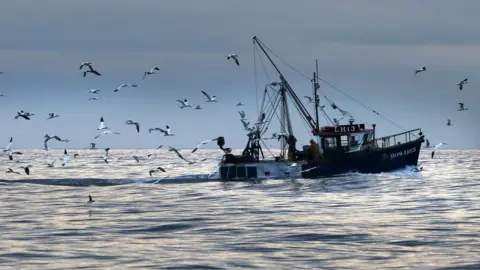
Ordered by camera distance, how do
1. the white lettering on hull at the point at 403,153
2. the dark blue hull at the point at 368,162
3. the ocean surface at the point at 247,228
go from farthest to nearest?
1. the white lettering on hull at the point at 403,153
2. the dark blue hull at the point at 368,162
3. the ocean surface at the point at 247,228

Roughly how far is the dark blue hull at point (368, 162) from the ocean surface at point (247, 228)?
16.9ft

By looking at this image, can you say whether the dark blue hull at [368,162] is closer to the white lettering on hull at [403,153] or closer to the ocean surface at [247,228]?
the white lettering on hull at [403,153]

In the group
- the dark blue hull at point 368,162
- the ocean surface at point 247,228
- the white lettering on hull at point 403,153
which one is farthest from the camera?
the white lettering on hull at point 403,153

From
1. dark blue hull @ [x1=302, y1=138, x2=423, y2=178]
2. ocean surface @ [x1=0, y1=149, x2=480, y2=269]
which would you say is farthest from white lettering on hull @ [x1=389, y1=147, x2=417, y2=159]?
ocean surface @ [x1=0, y1=149, x2=480, y2=269]

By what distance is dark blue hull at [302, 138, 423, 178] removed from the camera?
6769cm

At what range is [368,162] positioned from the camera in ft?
230

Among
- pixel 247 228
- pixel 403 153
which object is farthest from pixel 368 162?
pixel 247 228

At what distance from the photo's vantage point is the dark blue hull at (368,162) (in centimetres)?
6769

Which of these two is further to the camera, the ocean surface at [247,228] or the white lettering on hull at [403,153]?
the white lettering on hull at [403,153]

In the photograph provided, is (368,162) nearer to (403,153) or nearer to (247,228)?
(403,153)

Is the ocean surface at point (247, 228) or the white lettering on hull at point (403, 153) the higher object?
the white lettering on hull at point (403, 153)

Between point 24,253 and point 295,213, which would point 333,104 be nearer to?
point 295,213

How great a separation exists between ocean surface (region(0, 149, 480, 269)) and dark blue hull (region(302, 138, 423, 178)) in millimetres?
5165

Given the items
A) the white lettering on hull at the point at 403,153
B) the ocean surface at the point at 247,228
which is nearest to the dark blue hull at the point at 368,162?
the white lettering on hull at the point at 403,153
